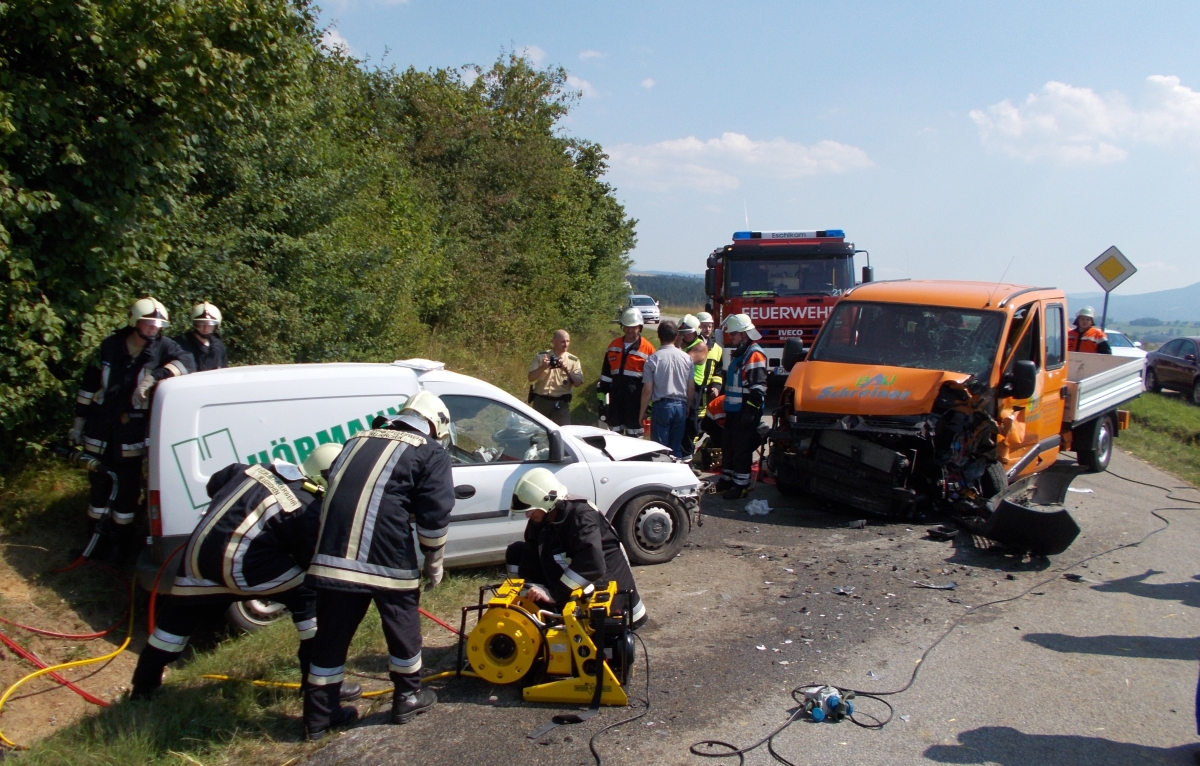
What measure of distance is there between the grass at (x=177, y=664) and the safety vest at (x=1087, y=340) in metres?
10.5

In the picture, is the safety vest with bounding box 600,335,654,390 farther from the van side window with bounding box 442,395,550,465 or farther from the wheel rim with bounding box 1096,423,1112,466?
the wheel rim with bounding box 1096,423,1112,466

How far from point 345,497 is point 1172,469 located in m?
12.3

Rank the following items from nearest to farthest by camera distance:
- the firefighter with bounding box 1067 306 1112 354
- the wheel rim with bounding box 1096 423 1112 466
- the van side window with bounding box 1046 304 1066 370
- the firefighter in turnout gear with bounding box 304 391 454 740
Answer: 1. the firefighter in turnout gear with bounding box 304 391 454 740
2. the van side window with bounding box 1046 304 1066 370
3. the wheel rim with bounding box 1096 423 1112 466
4. the firefighter with bounding box 1067 306 1112 354

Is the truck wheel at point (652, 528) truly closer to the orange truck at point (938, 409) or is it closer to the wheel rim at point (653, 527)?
the wheel rim at point (653, 527)

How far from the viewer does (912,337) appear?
859 cm

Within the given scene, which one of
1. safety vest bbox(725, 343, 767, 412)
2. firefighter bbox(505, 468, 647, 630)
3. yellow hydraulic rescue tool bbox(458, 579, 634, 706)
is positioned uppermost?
safety vest bbox(725, 343, 767, 412)

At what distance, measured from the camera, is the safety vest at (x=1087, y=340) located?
42.6 feet

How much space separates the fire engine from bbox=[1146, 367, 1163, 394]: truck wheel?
487 inches

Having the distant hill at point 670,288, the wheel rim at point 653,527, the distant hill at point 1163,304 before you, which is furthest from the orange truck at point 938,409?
the distant hill at point 1163,304

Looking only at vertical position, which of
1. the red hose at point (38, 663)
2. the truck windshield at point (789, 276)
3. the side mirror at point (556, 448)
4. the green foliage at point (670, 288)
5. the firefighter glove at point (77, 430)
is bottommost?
the red hose at point (38, 663)

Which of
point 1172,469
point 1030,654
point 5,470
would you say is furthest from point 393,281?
point 1172,469

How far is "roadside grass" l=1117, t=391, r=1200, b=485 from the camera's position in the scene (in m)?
12.6

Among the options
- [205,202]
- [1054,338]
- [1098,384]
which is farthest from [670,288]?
[205,202]

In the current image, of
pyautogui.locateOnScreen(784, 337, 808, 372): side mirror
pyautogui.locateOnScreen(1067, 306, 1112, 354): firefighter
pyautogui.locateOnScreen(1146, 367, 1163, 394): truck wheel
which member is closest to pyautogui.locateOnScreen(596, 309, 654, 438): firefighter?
pyautogui.locateOnScreen(784, 337, 808, 372): side mirror
